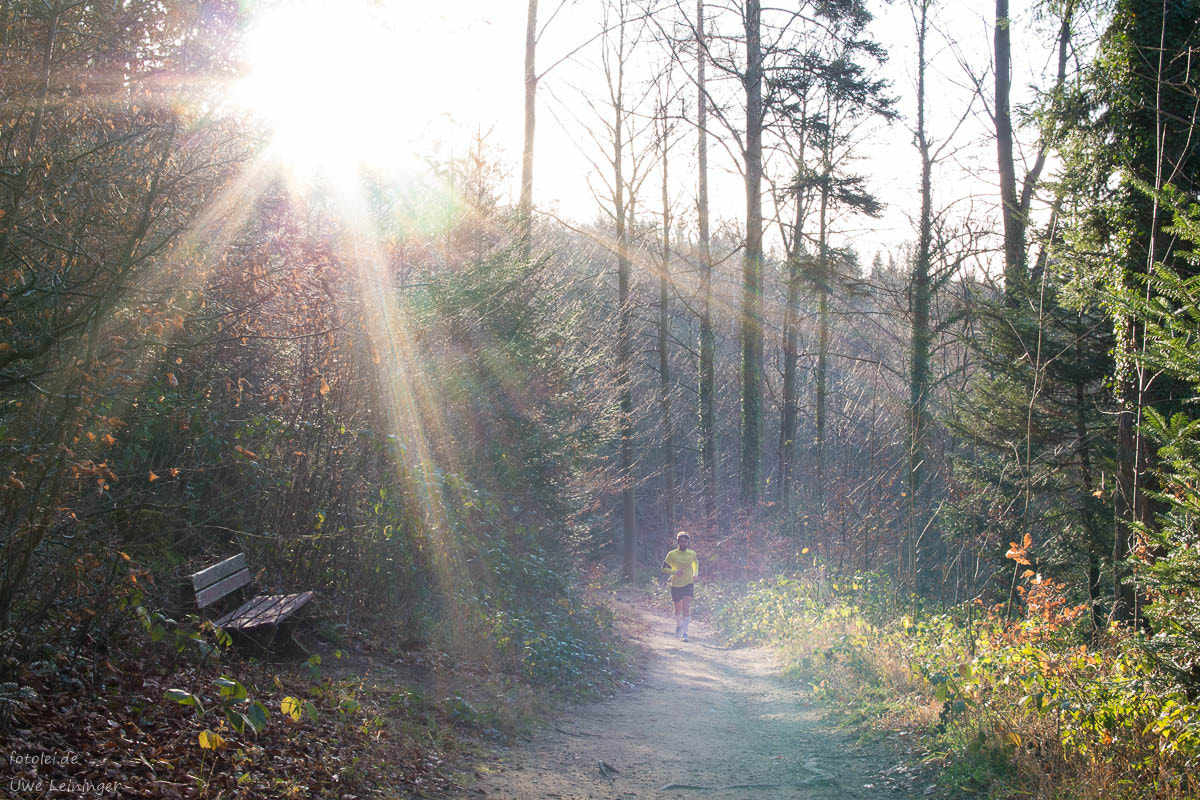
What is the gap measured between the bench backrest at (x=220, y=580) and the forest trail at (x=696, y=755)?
2468 mm

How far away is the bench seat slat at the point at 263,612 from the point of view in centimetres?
659

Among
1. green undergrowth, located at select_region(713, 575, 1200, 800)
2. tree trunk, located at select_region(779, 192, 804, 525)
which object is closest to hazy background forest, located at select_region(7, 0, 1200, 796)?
green undergrowth, located at select_region(713, 575, 1200, 800)

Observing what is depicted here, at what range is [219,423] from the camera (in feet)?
23.9

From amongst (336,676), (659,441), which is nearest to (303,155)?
(336,676)

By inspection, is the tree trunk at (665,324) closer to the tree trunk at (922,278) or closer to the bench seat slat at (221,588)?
the tree trunk at (922,278)

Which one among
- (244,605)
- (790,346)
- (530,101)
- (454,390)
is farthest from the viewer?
(790,346)

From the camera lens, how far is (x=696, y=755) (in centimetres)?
755

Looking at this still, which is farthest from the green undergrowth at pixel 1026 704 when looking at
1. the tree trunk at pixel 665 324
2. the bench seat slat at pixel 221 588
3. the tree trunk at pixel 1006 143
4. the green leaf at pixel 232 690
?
the tree trunk at pixel 665 324

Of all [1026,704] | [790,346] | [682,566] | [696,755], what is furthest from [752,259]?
[1026,704]

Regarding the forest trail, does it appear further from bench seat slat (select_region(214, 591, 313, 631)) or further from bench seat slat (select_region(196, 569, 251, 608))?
bench seat slat (select_region(196, 569, 251, 608))

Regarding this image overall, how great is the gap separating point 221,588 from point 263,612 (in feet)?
1.40

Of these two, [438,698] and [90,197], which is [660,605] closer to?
[438,698]

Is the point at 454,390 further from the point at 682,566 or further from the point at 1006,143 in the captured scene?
the point at 1006,143

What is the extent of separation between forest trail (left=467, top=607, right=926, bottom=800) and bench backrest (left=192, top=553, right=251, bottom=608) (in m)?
2.47
